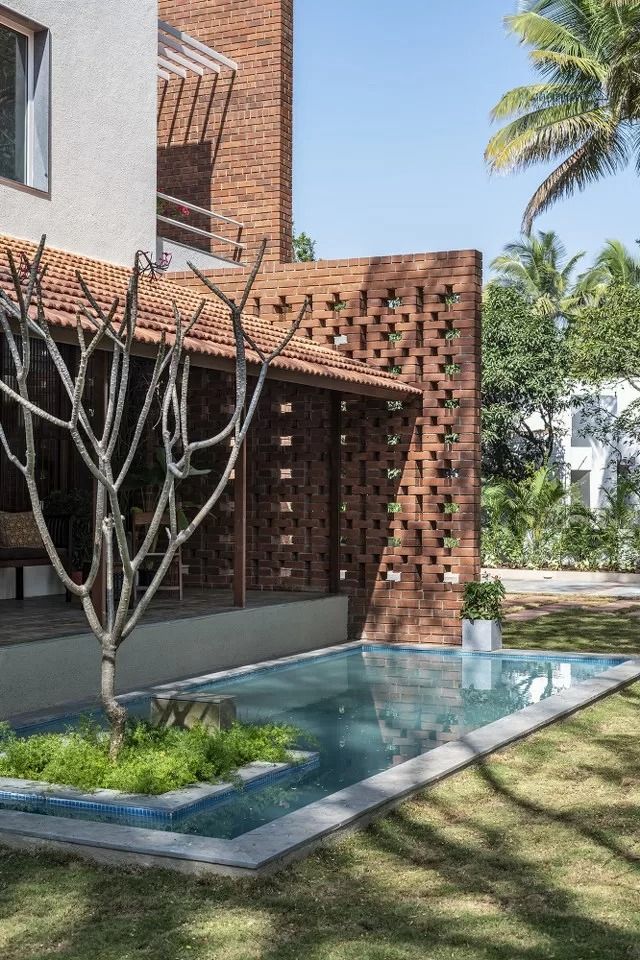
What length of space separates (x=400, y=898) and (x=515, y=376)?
906 inches

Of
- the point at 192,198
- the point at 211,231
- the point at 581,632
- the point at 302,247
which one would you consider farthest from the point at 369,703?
the point at 302,247

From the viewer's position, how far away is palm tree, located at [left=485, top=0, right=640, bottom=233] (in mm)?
24719

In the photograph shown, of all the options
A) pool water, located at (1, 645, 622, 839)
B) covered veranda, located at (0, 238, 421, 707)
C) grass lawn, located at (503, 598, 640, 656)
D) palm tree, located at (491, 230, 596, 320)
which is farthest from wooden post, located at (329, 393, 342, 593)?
palm tree, located at (491, 230, 596, 320)

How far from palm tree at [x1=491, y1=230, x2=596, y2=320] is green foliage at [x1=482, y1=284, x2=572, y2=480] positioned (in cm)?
2069

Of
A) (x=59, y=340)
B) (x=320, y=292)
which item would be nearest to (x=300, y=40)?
(x=320, y=292)

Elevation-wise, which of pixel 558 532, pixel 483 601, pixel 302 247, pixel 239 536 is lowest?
pixel 483 601

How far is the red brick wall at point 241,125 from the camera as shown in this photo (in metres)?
17.0

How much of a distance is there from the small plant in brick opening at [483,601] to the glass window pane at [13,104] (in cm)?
622

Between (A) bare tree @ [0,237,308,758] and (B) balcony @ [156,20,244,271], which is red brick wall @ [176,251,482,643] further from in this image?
(A) bare tree @ [0,237,308,758]

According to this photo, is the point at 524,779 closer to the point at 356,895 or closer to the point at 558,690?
the point at 356,895

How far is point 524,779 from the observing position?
22.9 ft

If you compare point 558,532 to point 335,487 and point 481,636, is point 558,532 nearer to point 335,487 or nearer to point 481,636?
point 335,487

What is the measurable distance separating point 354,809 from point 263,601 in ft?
22.6

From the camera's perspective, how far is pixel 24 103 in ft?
40.8
